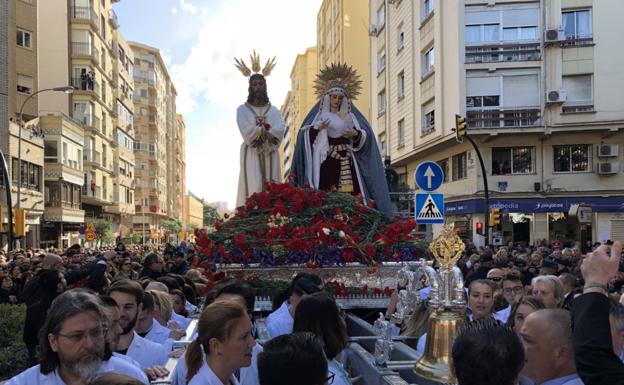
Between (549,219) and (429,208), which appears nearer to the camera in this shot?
(429,208)

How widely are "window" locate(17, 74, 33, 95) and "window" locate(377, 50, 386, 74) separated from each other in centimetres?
2296

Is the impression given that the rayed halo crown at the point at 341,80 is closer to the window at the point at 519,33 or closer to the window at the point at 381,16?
the window at the point at 519,33

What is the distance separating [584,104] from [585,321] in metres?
27.9

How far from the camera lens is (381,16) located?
137 feet

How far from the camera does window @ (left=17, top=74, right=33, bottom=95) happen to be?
34719mm

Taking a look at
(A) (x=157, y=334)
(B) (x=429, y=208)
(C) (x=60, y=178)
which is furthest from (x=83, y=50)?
(A) (x=157, y=334)

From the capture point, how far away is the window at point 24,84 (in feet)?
114

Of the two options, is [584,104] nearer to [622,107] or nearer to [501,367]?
[622,107]

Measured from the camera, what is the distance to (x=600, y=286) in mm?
2658

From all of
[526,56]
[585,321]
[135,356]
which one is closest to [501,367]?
[585,321]

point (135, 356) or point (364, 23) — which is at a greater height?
point (364, 23)

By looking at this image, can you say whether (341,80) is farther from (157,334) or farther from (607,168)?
(607,168)

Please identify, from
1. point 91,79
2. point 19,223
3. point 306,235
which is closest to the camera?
point 306,235

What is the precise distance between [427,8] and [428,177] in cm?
2479
